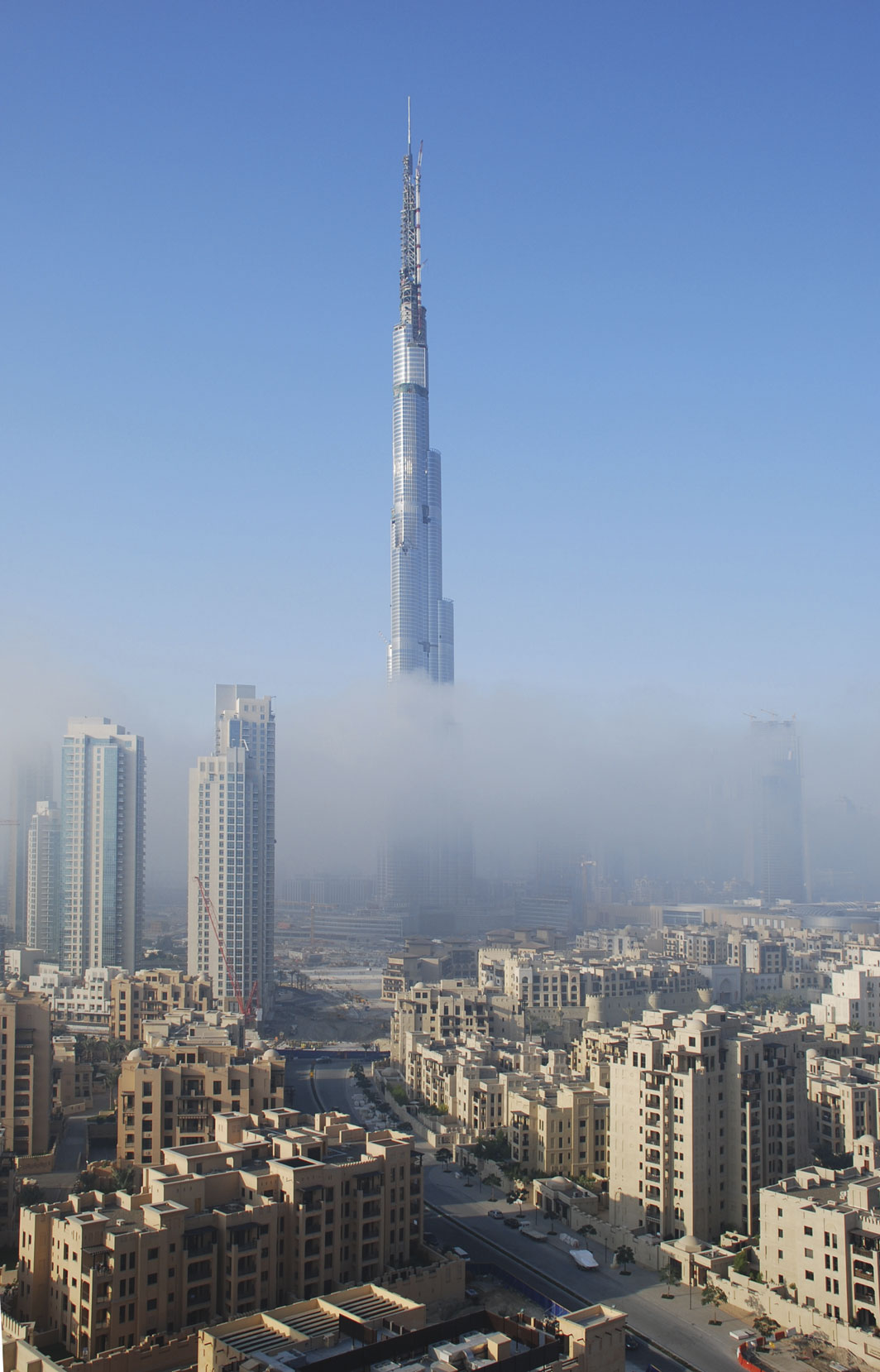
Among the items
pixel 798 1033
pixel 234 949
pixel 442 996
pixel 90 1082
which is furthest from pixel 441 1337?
pixel 234 949

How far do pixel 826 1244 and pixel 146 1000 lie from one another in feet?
40.5

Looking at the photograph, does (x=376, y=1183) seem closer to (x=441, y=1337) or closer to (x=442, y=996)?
(x=441, y=1337)

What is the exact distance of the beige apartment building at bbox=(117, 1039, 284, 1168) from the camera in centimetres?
1069

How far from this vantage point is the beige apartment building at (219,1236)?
6977 mm

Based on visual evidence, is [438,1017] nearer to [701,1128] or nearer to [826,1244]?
[701,1128]

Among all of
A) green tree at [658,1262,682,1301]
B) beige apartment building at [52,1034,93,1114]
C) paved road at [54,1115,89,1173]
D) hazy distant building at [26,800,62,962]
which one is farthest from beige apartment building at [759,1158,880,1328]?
hazy distant building at [26,800,62,962]

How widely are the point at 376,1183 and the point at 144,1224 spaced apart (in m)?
1.70

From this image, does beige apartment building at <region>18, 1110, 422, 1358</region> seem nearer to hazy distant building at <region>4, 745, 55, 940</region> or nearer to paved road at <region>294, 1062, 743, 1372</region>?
paved road at <region>294, 1062, 743, 1372</region>

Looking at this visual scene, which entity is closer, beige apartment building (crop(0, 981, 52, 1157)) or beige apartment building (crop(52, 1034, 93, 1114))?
beige apartment building (crop(0, 981, 52, 1157))

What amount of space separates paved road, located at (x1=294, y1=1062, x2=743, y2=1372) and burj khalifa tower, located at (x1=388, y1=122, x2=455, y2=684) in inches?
1462

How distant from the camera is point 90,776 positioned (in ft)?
82.5

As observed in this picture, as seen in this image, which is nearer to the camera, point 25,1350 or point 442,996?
point 25,1350

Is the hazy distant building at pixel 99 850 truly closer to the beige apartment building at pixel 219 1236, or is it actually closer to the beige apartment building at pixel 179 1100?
the beige apartment building at pixel 179 1100

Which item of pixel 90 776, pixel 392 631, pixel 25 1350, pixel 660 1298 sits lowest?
pixel 660 1298
